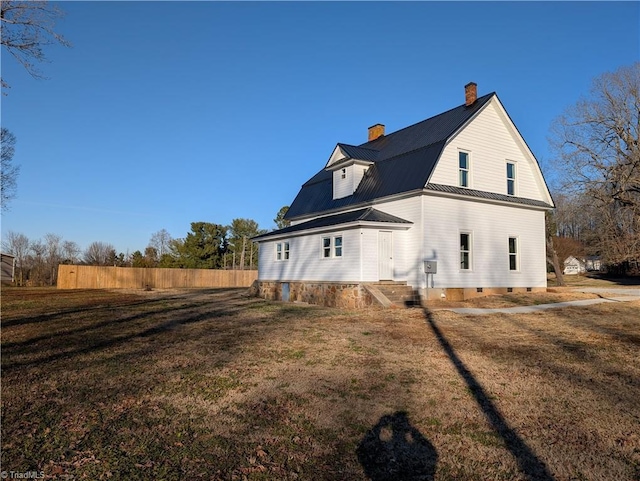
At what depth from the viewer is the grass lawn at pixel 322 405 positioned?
3914mm

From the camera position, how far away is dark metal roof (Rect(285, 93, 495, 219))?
17828mm

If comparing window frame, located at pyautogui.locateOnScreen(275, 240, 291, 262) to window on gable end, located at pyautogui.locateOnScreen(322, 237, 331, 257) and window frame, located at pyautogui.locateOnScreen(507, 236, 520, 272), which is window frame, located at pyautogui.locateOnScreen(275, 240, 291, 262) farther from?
window frame, located at pyautogui.locateOnScreen(507, 236, 520, 272)

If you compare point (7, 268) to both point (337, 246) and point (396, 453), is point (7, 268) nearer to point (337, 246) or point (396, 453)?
point (337, 246)

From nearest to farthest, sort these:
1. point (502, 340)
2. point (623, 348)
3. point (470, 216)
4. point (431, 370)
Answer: point (431, 370) → point (623, 348) → point (502, 340) → point (470, 216)

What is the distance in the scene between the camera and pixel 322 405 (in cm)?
539

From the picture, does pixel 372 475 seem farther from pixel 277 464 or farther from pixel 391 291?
pixel 391 291

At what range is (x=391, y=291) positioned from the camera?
1645cm

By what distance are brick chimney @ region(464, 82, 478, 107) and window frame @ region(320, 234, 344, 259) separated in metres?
9.13

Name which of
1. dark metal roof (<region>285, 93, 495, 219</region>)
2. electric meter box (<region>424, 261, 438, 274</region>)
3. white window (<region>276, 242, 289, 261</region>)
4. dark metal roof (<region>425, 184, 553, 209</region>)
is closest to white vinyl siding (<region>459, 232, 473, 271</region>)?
dark metal roof (<region>425, 184, 553, 209</region>)

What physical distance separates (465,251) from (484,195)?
2.63 meters

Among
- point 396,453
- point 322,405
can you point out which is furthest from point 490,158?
point 396,453

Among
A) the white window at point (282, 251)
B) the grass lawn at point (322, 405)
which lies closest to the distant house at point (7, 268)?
the white window at point (282, 251)

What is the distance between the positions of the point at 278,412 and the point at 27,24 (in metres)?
9.93

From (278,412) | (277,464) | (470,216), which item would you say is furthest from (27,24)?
(470,216)
